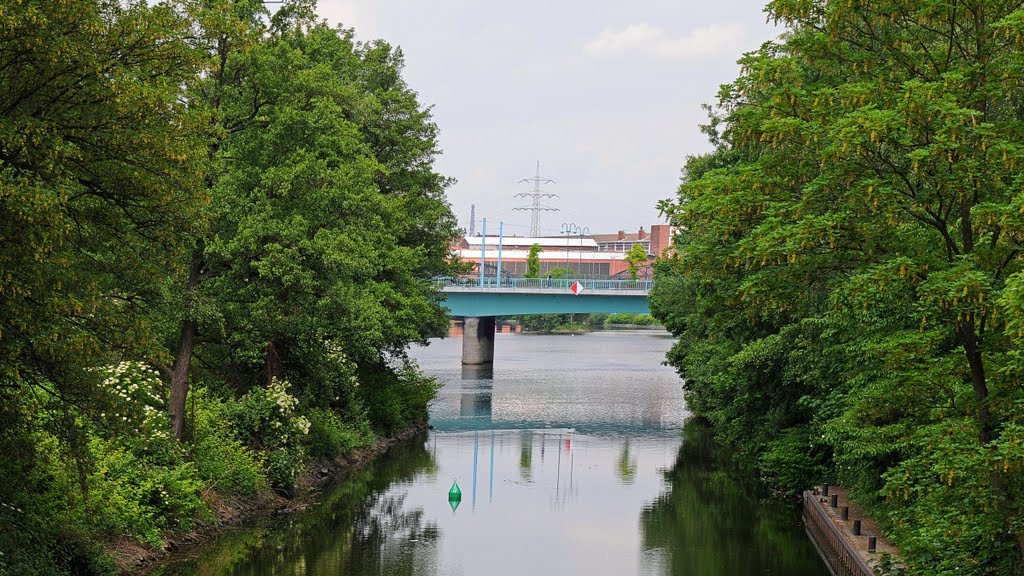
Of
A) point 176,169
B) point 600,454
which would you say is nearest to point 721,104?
point 176,169

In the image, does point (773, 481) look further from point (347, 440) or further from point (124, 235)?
point (124, 235)

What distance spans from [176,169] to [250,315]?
37.2ft

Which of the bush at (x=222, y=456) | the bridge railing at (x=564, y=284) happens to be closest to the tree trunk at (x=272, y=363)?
the bush at (x=222, y=456)

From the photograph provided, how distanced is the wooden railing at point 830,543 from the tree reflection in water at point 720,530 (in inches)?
11.4

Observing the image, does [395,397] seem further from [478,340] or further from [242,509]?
[478,340]

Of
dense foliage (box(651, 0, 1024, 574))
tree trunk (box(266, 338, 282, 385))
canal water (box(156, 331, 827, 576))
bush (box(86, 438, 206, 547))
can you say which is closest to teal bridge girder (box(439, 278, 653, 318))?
canal water (box(156, 331, 827, 576))

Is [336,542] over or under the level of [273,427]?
under

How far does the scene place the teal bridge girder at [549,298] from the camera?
72.6m

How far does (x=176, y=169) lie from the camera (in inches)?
651

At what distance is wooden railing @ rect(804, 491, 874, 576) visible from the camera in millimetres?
21862

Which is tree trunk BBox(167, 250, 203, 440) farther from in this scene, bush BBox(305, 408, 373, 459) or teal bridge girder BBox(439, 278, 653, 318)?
teal bridge girder BBox(439, 278, 653, 318)

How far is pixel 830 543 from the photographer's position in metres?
25.1

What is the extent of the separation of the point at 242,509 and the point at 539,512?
902cm

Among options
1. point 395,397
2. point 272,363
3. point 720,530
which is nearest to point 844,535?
point 720,530
